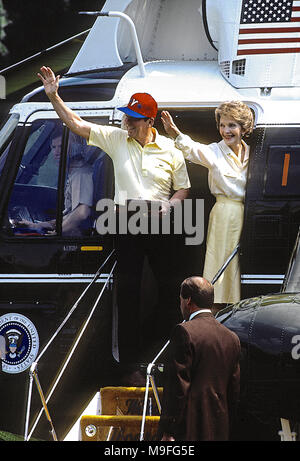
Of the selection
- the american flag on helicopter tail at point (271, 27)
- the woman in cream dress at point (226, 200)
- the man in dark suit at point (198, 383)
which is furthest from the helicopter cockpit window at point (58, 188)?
the man in dark suit at point (198, 383)

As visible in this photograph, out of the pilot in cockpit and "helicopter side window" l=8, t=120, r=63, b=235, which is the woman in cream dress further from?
"helicopter side window" l=8, t=120, r=63, b=235

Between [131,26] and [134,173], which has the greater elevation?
[131,26]

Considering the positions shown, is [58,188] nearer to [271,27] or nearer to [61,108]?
[61,108]

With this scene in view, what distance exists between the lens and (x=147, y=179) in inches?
236

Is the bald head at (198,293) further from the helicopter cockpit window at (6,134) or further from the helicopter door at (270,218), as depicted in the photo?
the helicopter cockpit window at (6,134)

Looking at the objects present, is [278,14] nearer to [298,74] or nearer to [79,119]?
[298,74]

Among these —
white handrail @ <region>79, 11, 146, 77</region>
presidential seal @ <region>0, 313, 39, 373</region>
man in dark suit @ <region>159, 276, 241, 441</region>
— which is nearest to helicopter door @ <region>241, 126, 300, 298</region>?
white handrail @ <region>79, 11, 146, 77</region>

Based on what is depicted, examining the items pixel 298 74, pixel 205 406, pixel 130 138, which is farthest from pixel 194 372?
pixel 298 74

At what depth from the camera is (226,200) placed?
616 centimetres

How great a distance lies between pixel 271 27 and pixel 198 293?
254 cm

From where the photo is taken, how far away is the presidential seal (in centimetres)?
634

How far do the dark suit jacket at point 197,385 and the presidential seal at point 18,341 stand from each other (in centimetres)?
197

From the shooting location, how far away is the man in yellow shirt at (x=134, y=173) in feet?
19.6

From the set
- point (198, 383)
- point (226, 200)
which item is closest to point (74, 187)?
point (226, 200)
